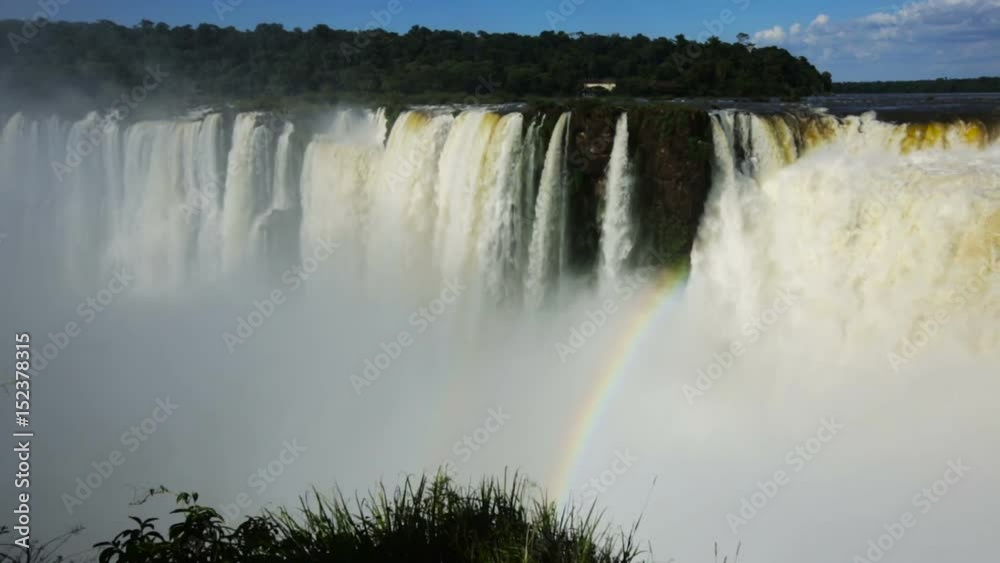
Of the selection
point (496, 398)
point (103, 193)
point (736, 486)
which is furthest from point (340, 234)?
point (736, 486)

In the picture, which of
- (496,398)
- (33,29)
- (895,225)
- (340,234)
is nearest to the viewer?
(895,225)

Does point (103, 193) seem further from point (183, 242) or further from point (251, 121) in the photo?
point (251, 121)

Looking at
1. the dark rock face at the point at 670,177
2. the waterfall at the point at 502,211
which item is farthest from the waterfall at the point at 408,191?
the dark rock face at the point at 670,177

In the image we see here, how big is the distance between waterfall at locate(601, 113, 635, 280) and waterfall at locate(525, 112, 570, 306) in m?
0.72

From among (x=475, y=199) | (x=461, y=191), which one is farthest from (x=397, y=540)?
(x=461, y=191)

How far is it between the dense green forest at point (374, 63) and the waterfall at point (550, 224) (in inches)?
425

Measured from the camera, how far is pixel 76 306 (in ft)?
57.0

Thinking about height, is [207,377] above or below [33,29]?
below

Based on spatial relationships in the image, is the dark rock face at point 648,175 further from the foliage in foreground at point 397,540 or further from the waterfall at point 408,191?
the foliage in foreground at point 397,540

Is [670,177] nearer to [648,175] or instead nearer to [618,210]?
[648,175]

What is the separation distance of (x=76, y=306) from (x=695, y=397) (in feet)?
46.4

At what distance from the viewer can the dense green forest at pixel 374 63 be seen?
24.2 metres

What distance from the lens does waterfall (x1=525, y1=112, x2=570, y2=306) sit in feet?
39.4

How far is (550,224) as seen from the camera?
12.3 metres
